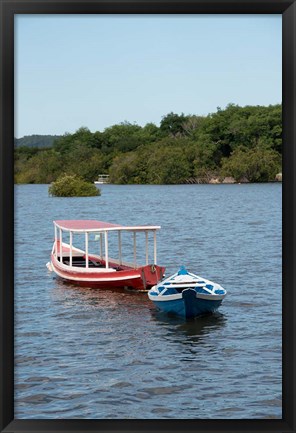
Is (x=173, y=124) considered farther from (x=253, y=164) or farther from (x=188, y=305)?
(x=188, y=305)

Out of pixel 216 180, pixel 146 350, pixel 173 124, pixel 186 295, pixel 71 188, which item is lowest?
pixel 146 350

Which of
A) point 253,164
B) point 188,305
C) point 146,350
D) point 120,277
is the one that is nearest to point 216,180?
point 253,164

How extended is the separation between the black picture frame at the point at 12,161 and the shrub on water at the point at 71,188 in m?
25.8

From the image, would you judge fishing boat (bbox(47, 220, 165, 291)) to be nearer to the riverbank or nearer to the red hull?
the red hull

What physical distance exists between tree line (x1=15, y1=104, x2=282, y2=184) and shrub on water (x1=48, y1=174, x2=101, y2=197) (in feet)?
21.0

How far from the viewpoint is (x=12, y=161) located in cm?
224

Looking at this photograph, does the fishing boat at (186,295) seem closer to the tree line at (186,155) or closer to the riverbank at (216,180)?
the tree line at (186,155)

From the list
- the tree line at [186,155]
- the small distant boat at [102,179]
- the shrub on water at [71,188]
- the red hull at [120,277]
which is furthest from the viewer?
the small distant boat at [102,179]

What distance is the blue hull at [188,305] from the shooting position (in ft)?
24.2

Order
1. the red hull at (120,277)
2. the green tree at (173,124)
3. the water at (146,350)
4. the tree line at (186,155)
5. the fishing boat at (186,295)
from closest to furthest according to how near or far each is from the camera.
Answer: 1. the water at (146,350)
2. the fishing boat at (186,295)
3. the red hull at (120,277)
4. the tree line at (186,155)
5. the green tree at (173,124)

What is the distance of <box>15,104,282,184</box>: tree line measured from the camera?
3650 centimetres

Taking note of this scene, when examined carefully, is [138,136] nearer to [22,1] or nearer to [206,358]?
[206,358]

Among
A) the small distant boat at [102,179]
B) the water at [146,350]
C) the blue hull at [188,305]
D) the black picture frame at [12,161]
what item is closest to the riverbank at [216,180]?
the small distant boat at [102,179]

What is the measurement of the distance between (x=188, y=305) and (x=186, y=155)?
31.0 m
